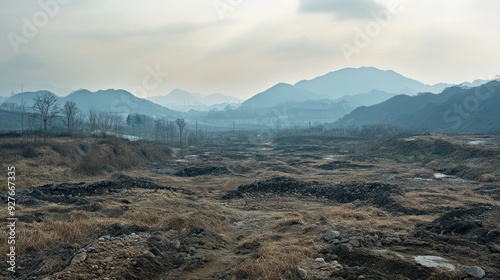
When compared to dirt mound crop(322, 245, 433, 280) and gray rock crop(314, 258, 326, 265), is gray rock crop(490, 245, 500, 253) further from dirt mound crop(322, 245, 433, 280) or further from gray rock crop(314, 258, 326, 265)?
gray rock crop(314, 258, 326, 265)

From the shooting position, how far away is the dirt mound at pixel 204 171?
3131cm

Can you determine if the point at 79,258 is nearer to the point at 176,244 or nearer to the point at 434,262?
the point at 176,244

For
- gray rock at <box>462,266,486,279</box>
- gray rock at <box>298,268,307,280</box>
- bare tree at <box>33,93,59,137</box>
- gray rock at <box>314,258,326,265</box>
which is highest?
bare tree at <box>33,93,59,137</box>

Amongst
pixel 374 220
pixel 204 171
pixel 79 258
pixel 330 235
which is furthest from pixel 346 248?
pixel 204 171

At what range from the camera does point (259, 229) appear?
12.6 m

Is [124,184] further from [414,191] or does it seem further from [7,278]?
[414,191]

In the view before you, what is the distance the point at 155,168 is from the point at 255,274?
3133 centimetres

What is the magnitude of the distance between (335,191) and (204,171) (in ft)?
48.6

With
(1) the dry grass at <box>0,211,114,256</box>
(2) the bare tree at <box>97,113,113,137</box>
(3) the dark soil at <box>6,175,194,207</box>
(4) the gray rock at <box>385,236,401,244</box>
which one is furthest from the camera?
(2) the bare tree at <box>97,113,113,137</box>

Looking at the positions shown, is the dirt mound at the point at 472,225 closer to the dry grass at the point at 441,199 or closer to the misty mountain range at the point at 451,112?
the dry grass at the point at 441,199

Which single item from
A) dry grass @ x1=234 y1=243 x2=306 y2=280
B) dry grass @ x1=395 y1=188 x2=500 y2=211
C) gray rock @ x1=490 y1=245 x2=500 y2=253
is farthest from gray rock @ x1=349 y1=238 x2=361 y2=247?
dry grass @ x1=395 y1=188 x2=500 y2=211

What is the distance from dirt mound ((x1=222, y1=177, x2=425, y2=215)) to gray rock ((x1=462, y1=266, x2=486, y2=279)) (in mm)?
8824

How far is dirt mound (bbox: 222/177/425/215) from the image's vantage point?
17.5m

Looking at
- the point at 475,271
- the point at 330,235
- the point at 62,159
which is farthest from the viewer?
the point at 62,159
